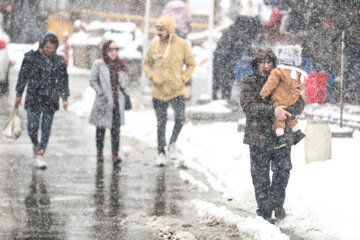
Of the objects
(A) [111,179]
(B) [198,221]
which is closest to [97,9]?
(A) [111,179]

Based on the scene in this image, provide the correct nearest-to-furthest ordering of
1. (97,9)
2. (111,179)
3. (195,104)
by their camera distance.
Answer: (111,179) → (195,104) → (97,9)

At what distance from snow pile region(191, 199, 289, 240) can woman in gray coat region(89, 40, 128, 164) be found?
3063 millimetres

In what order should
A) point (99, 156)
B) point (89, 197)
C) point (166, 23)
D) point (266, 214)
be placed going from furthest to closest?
point (99, 156) < point (166, 23) < point (89, 197) < point (266, 214)

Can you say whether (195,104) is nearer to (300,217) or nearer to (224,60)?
(224,60)

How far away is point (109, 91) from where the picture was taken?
10.5 metres

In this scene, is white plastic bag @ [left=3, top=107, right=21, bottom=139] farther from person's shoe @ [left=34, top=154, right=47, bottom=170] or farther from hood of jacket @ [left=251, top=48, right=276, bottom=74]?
hood of jacket @ [left=251, top=48, right=276, bottom=74]

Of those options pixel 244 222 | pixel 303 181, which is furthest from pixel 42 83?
pixel 244 222

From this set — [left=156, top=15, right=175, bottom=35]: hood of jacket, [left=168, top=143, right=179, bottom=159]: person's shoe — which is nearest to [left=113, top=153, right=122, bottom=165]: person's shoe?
[left=168, top=143, right=179, bottom=159]: person's shoe

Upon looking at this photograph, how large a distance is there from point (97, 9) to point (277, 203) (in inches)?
1137

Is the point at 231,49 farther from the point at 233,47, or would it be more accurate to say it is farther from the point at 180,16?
the point at 180,16

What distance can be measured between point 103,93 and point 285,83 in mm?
4238

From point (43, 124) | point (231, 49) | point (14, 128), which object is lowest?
point (14, 128)

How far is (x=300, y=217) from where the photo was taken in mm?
7082

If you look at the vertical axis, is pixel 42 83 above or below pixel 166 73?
below
